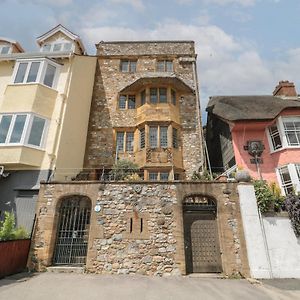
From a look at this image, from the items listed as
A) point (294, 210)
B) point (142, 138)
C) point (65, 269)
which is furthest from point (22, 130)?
point (294, 210)

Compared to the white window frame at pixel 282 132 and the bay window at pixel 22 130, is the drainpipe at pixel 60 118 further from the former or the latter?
the white window frame at pixel 282 132

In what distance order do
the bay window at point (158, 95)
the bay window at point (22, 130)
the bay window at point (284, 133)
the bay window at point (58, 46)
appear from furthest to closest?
the bay window at point (58, 46) < the bay window at point (158, 95) < the bay window at point (284, 133) < the bay window at point (22, 130)

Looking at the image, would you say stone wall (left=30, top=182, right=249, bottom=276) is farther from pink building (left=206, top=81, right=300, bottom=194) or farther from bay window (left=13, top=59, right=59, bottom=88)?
bay window (left=13, top=59, right=59, bottom=88)

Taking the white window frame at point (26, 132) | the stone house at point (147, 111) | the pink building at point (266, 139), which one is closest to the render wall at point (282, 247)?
the pink building at point (266, 139)

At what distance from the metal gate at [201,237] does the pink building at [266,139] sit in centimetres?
528

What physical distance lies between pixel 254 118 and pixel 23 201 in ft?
50.2

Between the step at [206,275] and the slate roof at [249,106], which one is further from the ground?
the slate roof at [249,106]

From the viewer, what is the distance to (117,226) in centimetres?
1043

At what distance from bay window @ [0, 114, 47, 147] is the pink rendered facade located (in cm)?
1297

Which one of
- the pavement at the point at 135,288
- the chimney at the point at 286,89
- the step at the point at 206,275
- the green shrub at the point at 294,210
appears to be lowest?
the pavement at the point at 135,288

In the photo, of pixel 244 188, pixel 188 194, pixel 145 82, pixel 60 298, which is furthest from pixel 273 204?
pixel 145 82

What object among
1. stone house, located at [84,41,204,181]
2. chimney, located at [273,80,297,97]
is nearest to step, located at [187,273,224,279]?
stone house, located at [84,41,204,181]

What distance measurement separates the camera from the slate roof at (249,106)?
48.0 ft

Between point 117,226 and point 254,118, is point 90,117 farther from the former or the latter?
point 254,118
